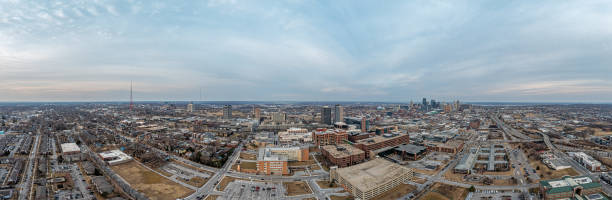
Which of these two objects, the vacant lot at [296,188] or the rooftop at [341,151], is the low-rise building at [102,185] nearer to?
the vacant lot at [296,188]

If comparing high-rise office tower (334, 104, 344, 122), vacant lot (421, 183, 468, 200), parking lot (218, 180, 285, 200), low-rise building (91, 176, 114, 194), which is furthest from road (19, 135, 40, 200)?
high-rise office tower (334, 104, 344, 122)

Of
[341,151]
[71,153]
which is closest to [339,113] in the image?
[341,151]

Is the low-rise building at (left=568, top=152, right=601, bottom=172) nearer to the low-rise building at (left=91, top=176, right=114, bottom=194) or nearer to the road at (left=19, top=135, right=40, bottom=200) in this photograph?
the low-rise building at (left=91, top=176, right=114, bottom=194)

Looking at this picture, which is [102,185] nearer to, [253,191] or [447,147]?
[253,191]

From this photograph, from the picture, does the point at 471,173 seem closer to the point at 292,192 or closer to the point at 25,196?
the point at 292,192

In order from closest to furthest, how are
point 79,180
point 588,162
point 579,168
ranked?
1. point 79,180
2. point 588,162
3. point 579,168

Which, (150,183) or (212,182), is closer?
(150,183)
